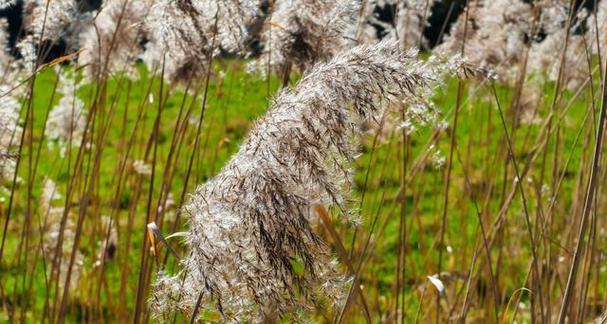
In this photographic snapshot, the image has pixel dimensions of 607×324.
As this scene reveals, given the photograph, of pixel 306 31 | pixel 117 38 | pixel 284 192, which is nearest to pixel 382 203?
pixel 306 31

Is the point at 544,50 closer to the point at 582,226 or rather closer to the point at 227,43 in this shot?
the point at 227,43

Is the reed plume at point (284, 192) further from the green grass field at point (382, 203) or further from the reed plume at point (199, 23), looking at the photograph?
the reed plume at point (199, 23)

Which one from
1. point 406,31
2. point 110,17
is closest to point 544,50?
point 406,31

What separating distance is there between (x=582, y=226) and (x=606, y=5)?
1684 mm

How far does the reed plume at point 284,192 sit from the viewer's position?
114 cm

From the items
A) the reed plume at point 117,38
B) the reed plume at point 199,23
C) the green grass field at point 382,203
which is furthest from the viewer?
the reed plume at point 117,38

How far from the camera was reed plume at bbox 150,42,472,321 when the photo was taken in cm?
114

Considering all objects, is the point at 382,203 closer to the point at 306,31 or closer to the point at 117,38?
the point at 306,31

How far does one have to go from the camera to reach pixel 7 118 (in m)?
1.85

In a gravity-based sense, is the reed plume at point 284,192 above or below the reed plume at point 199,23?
below

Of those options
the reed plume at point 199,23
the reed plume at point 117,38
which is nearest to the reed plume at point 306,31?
the reed plume at point 199,23

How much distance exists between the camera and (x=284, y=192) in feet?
3.77

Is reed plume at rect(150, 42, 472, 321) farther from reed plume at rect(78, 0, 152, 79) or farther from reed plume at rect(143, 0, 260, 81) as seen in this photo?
reed plume at rect(78, 0, 152, 79)

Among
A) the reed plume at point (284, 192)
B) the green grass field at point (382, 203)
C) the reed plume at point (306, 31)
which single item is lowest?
the green grass field at point (382, 203)
